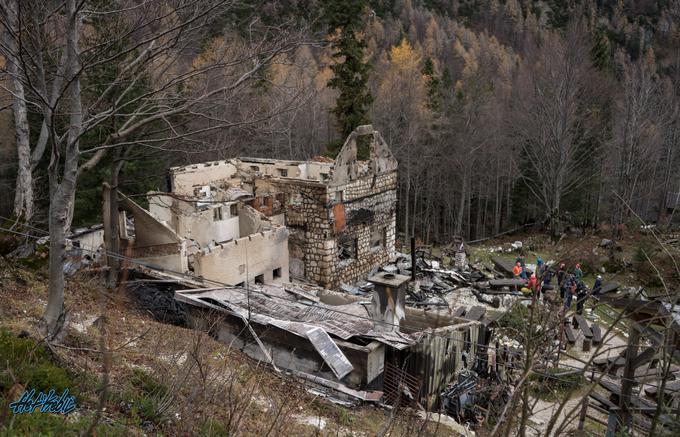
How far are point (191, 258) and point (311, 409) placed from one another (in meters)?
6.18

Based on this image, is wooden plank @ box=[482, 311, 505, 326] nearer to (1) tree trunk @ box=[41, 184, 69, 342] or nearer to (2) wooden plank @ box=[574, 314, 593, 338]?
(2) wooden plank @ box=[574, 314, 593, 338]

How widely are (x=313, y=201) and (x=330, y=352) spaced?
8.22 meters

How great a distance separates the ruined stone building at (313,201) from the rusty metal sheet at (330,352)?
6511mm

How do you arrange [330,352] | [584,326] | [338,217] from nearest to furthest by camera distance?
[330,352] → [584,326] → [338,217]

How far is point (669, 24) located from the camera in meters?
60.7

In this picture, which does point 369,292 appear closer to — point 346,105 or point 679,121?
point 346,105

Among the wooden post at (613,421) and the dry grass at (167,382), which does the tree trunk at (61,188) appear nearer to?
the dry grass at (167,382)

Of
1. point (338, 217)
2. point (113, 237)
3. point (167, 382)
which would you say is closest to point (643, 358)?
point (167, 382)

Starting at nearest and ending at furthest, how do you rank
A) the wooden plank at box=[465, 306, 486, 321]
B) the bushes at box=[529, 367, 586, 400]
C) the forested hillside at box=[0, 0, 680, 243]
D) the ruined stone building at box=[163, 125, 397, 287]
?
the bushes at box=[529, 367, 586, 400] < the wooden plank at box=[465, 306, 486, 321] < the ruined stone building at box=[163, 125, 397, 287] < the forested hillside at box=[0, 0, 680, 243]

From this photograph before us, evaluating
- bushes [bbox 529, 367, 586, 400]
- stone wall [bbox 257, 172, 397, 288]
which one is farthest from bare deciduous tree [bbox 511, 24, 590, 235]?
bushes [bbox 529, 367, 586, 400]

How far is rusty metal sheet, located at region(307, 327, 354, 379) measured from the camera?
944 centimetres

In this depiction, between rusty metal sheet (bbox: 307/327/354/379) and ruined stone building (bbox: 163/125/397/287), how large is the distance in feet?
21.4

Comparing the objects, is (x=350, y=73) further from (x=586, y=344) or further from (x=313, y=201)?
(x=586, y=344)

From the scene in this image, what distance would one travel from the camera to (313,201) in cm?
1728
